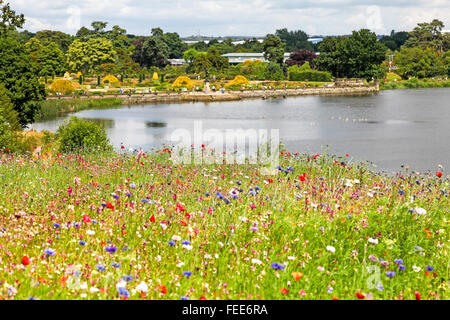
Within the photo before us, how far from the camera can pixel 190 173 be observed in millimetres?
12469

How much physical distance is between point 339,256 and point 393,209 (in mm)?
1996

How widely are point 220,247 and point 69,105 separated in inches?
2260

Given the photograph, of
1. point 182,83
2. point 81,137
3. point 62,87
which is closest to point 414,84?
point 182,83

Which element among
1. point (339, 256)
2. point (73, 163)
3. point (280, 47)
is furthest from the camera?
point (280, 47)

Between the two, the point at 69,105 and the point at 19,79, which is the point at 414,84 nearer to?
the point at 69,105

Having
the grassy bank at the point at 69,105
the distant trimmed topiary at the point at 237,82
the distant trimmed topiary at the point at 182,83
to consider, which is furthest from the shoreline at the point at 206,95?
the distant trimmed topiary at the point at 182,83

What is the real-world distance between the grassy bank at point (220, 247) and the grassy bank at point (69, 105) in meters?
43.7

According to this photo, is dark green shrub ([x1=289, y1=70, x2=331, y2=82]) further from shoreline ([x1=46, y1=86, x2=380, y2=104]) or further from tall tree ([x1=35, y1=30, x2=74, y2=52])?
tall tree ([x1=35, y1=30, x2=74, y2=52])

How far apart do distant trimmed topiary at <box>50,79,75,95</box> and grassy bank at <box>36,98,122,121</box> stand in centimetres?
457

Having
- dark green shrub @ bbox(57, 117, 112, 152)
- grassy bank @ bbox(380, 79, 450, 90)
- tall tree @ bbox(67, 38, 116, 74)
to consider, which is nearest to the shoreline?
grassy bank @ bbox(380, 79, 450, 90)

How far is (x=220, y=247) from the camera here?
6547mm

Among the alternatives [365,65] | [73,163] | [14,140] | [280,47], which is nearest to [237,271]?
[73,163]

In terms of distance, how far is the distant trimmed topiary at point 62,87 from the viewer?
2628 inches
